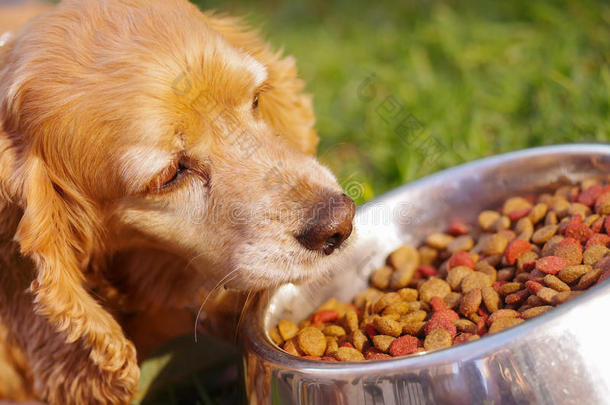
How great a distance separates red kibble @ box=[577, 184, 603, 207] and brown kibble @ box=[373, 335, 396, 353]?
84 centimetres

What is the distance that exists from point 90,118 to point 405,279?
112 centimetres

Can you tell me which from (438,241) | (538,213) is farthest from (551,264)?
(438,241)

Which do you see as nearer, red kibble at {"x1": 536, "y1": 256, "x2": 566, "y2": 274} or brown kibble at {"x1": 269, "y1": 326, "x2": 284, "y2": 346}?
red kibble at {"x1": 536, "y1": 256, "x2": 566, "y2": 274}

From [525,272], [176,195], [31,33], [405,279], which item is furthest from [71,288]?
[525,272]

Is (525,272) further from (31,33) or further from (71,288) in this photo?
(31,33)

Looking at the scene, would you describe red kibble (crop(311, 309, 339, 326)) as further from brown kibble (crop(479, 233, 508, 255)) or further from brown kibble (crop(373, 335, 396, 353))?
brown kibble (crop(479, 233, 508, 255))

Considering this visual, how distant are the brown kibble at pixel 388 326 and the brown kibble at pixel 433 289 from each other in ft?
0.61

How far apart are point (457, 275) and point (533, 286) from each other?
0.29 m

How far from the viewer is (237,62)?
6.72ft

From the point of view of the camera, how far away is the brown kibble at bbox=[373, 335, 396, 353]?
5.94 ft

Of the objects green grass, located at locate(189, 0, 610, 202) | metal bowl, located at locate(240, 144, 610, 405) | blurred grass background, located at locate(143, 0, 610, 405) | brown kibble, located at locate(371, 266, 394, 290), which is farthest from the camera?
green grass, located at locate(189, 0, 610, 202)

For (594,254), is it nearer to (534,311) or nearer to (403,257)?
(534,311)

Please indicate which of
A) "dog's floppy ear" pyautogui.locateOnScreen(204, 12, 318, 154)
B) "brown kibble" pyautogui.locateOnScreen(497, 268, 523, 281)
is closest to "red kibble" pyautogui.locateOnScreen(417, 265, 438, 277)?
"brown kibble" pyautogui.locateOnScreen(497, 268, 523, 281)

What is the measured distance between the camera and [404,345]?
1.78 m
